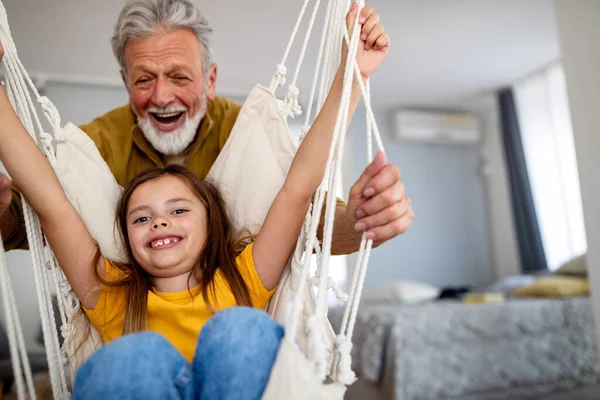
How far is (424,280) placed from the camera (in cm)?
449

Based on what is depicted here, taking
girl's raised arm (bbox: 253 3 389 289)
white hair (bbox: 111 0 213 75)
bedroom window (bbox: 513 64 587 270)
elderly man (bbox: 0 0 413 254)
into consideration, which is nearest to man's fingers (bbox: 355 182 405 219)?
girl's raised arm (bbox: 253 3 389 289)

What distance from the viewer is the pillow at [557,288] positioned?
2.70 m

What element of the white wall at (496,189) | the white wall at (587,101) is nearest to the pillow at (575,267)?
the white wall at (496,189)

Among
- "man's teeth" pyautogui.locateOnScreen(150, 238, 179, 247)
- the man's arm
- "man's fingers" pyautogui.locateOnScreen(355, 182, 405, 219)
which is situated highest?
the man's arm

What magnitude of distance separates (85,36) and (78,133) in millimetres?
2157

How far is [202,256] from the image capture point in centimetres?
107

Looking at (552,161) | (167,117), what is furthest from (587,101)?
(552,161)

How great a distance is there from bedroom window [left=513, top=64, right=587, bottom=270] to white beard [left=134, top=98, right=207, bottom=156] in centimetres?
313

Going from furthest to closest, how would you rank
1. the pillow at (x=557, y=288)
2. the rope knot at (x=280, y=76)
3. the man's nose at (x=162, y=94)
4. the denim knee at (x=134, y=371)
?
1. the pillow at (x=557, y=288)
2. the man's nose at (x=162, y=94)
3. the rope knot at (x=280, y=76)
4. the denim knee at (x=134, y=371)

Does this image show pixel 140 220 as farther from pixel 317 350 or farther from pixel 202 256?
pixel 317 350

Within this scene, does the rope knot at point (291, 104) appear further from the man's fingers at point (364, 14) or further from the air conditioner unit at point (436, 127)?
the air conditioner unit at point (436, 127)

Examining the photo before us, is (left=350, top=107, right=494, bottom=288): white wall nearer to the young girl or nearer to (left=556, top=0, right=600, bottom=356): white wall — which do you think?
(left=556, top=0, right=600, bottom=356): white wall

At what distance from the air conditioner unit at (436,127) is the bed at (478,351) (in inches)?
84.8

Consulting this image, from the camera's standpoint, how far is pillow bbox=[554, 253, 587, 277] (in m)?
3.04
